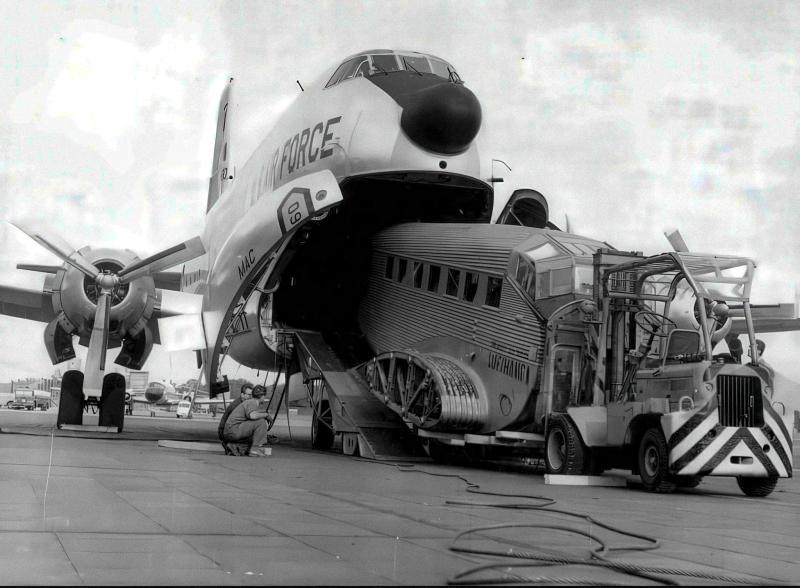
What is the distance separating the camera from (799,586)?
5242 millimetres

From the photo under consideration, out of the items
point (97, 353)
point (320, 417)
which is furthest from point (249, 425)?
point (97, 353)

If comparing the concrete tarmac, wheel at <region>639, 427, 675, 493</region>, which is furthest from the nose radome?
wheel at <region>639, 427, 675, 493</region>

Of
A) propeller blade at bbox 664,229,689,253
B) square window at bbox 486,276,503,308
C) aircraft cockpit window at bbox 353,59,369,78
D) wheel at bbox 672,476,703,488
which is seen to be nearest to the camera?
wheel at bbox 672,476,703,488

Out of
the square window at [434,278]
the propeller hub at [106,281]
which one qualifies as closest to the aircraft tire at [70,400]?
the propeller hub at [106,281]

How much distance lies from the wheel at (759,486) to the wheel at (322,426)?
9.16m

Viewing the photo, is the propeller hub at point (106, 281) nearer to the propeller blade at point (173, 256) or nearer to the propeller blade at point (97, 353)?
the propeller blade at point (97, 353)

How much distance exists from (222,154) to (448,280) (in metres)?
14.7

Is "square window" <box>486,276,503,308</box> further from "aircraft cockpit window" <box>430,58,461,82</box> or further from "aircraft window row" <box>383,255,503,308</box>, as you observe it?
"aircraft cockpit window" <box>430,58,461,82</box>

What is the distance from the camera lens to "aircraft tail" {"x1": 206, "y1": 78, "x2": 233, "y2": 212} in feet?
95.4

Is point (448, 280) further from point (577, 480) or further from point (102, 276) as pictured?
point (102, 276)

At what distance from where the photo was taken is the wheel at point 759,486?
1218cm

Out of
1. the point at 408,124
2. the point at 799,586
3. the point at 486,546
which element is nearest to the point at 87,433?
the point at 408,124

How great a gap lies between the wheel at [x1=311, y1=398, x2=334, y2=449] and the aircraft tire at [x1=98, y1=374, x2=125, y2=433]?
4956 mm

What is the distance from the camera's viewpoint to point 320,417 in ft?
64.4
